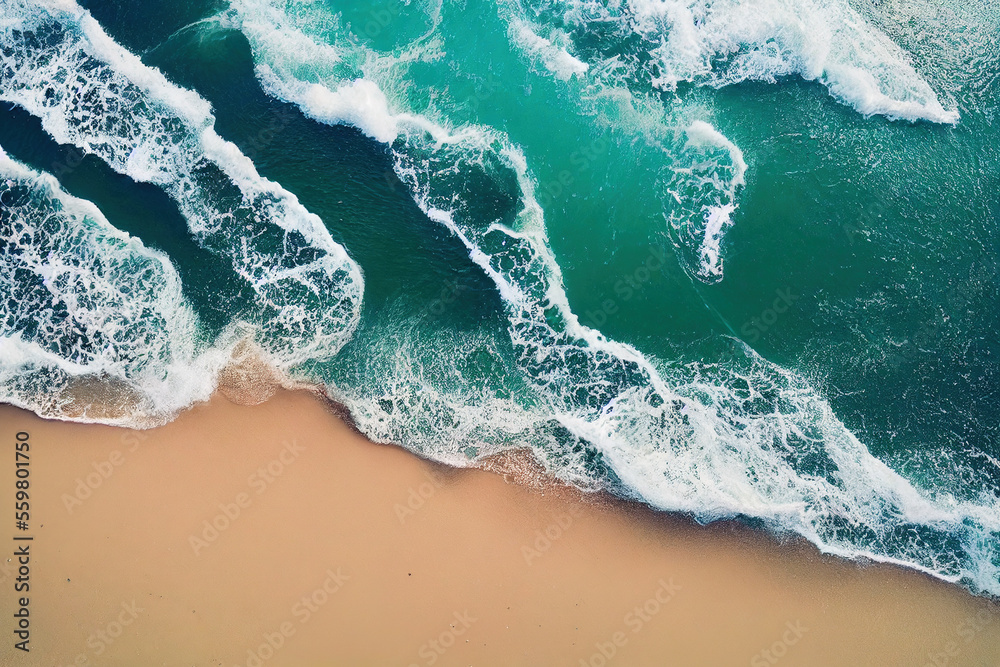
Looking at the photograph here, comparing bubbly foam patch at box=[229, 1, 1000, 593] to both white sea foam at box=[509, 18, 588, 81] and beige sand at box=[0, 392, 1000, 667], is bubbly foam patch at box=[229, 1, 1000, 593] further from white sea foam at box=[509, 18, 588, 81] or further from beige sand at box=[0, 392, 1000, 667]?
beige sand at box=[0, 392, 1000, 667]

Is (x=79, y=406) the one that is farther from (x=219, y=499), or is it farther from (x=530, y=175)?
(x=530, y=175)

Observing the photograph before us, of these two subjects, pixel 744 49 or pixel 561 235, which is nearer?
pixel 561 235

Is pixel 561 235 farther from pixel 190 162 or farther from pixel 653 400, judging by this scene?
pixel 190 162

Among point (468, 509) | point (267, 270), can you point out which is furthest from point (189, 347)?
point (468, 509)

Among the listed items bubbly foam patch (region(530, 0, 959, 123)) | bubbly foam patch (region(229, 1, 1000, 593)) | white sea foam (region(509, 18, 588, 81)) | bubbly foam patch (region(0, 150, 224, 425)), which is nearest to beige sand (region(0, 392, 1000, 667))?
bubbly foam patch (region(0, 150, 224, 425))

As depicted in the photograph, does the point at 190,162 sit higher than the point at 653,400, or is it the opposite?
the point at 653,400

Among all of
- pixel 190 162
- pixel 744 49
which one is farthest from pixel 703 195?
pixel 190 162
